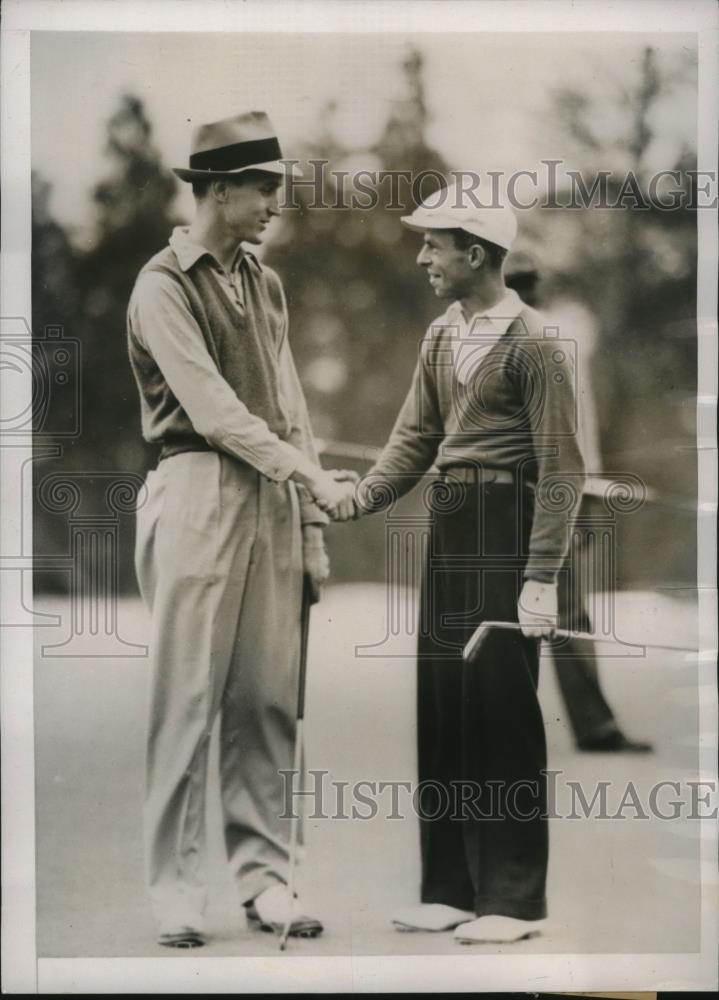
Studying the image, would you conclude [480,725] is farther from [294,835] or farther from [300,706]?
[294,835]

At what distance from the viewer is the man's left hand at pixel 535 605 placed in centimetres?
381

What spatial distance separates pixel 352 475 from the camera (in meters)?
3.83

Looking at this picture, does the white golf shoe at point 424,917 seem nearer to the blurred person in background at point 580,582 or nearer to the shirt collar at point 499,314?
the blurred person in background at point 580,582

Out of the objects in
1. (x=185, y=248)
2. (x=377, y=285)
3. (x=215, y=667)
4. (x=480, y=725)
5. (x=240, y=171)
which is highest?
(x=240, y=171)

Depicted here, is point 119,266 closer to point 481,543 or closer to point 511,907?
point 481,543

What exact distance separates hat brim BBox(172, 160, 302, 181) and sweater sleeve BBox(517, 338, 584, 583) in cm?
90

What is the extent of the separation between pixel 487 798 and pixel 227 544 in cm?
112

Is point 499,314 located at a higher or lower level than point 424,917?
higher

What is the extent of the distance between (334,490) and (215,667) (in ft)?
2.14

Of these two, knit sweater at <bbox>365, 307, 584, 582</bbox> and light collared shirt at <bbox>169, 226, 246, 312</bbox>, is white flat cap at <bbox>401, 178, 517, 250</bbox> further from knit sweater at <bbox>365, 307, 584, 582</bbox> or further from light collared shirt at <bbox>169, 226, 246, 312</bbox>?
light collared shirt at <bbox>169, 226, 246, 312</bbox>

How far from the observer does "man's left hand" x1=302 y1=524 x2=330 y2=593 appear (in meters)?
3.83

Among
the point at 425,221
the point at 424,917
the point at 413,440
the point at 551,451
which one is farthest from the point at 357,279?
the point at 424,917

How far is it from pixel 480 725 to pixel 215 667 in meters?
0.83

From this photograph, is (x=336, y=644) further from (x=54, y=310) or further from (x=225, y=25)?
(x=225, y=25)
